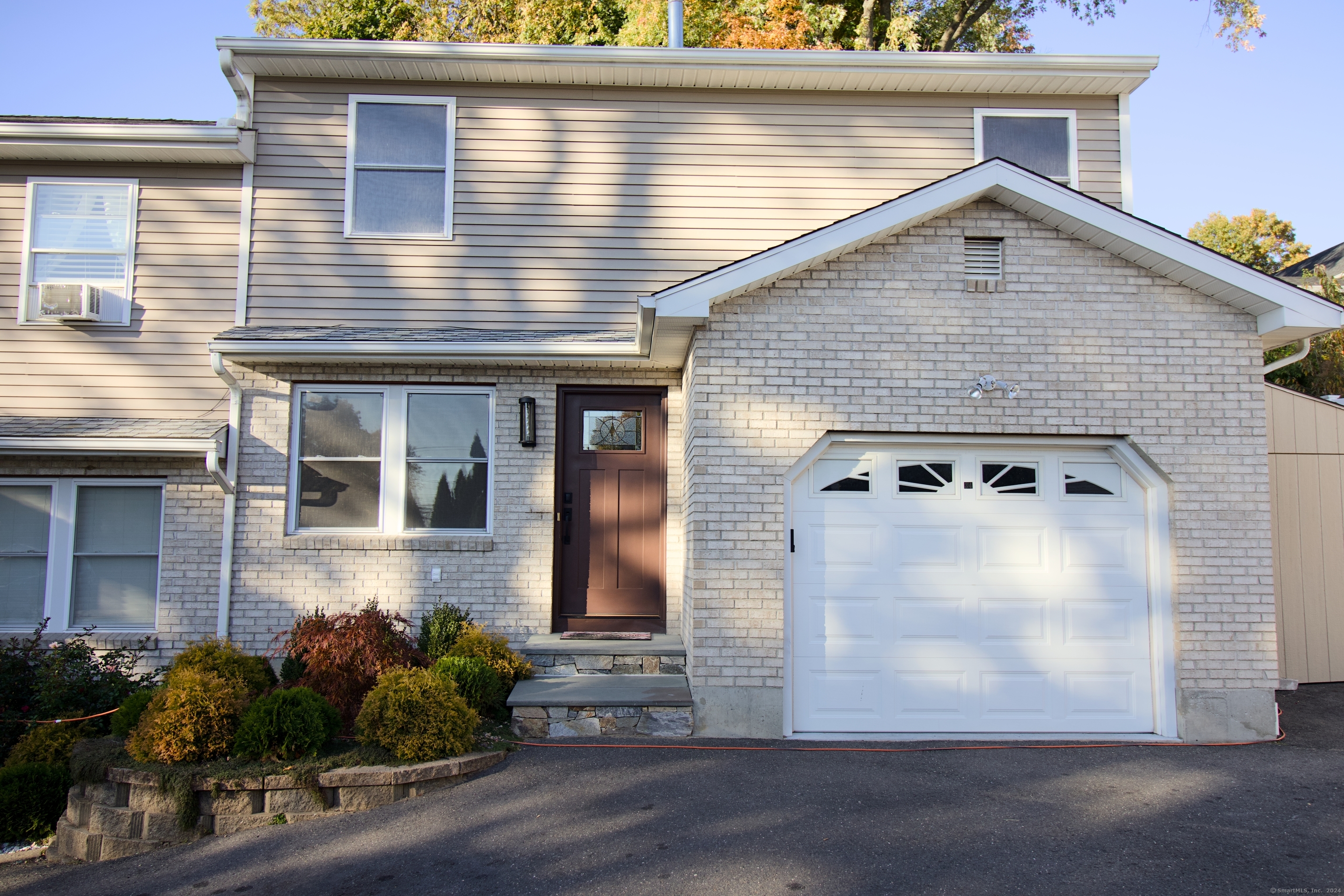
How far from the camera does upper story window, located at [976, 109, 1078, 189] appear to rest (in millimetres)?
9469

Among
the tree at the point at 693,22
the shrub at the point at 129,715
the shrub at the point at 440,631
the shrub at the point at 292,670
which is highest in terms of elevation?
the tree at the point at 693,22

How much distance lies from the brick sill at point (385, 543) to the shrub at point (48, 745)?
87.6 inches

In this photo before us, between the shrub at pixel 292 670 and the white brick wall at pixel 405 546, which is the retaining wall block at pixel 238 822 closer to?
the shrub at pixel 292 670

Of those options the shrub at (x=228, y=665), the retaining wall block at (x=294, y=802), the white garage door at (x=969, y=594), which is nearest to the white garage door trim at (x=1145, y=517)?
the white garage door at (x=969, y=594)

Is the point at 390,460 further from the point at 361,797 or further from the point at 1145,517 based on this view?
the point at 1145,517

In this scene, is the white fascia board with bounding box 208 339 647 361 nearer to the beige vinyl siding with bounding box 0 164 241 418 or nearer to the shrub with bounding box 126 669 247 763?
the beige vinyl siding with bounding box 0 164 241 418

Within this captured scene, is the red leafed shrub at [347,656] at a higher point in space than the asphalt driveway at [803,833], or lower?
higher

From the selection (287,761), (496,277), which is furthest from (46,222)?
(287,761)

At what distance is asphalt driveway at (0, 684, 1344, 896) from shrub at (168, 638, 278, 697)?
1.41 m

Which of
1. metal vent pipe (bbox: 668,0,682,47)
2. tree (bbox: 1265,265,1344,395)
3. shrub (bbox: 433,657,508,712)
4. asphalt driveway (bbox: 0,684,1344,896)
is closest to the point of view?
asphalt driveway (bbox: 0,684,1344,896)

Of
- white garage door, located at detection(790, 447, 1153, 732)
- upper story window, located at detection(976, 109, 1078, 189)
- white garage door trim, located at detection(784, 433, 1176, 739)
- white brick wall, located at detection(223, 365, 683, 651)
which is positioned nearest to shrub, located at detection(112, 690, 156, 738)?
white brick wall, located at detection(223, 365, 683, 651)

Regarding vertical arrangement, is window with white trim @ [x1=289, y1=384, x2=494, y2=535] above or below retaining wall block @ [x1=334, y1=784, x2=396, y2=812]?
above

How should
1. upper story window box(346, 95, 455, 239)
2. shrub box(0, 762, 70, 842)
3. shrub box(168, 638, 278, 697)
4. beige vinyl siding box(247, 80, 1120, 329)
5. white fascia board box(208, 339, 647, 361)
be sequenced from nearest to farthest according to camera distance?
shrub box(0, 762, 70, 842), shrub box(168, 638, 278, 697), white fascia board box(208, 339, 647, 361), beige vinyl siding box(247, 80, 1120, 329), upper story window box(346, 95, 455, 239)

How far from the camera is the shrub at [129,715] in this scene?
20.7 feet
